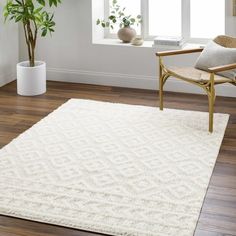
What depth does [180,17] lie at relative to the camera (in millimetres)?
5570

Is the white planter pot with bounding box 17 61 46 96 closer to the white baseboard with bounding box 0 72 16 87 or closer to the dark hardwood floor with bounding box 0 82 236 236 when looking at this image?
the dark hardwood floor with bounding box 0 82 236 236

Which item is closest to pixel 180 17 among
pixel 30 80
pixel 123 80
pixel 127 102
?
pixel 123 80

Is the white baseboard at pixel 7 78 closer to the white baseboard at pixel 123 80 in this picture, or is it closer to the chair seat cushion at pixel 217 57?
the white baseboard at pixel 123 80

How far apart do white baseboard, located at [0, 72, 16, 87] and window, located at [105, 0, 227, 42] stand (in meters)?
1.27

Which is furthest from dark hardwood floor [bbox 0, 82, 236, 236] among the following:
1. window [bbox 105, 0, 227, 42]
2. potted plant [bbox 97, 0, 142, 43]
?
window [bbox 105, 0, 227, 42]

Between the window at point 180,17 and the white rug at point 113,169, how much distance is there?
1.08 meters

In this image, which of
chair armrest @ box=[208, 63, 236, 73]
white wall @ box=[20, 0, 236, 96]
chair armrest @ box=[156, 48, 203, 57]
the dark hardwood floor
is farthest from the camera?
white wall @ box=[20, 0, 236, 96]

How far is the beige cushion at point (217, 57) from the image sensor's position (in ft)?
14.6

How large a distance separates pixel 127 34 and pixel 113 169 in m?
2.29

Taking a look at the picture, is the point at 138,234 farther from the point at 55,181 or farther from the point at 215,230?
the point at 55,181

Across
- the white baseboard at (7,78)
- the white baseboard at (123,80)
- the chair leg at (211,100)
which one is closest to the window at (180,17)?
the white baseboard at (123,80)

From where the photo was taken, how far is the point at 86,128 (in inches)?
176

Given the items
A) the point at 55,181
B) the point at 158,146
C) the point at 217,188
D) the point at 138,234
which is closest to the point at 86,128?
the point at 158,146

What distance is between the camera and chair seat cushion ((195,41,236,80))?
4.45 m
